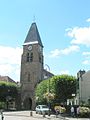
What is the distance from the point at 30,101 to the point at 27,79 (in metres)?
6.05

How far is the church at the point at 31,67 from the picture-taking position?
302 feet

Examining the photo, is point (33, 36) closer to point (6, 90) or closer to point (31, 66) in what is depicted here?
point (31, 66)

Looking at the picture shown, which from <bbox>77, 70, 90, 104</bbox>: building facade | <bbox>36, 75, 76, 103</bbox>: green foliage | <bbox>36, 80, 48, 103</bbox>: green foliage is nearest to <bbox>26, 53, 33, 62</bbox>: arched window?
<bbox>36, 80, 48, 103</bbox>: green foliage

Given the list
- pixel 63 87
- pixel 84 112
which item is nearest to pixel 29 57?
pixel 63 87

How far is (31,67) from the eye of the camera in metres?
94.3

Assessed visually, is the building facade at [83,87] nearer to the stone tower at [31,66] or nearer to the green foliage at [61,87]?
the green foliage at [61,87]

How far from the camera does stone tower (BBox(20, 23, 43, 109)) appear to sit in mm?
92125

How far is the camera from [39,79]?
93.2 m

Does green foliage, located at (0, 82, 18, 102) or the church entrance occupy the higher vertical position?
green foliage, located at (0, 82, 18, 102)

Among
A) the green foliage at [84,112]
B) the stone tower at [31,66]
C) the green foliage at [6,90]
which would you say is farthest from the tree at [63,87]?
the stone tower at [31,66]

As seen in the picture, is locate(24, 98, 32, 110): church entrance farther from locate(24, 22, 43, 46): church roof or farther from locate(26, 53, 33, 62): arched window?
locate(24, 22, 43, 46): church roof

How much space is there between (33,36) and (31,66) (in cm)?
875

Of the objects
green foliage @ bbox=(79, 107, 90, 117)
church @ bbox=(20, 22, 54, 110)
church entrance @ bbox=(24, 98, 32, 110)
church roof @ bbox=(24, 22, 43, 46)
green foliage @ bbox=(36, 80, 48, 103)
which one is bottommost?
green foliage @ bbox=(79, 107, 90, 117)

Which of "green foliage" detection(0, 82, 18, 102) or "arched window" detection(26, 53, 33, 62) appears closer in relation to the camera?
"green foliage" detection(0, 82, 18, 102)
